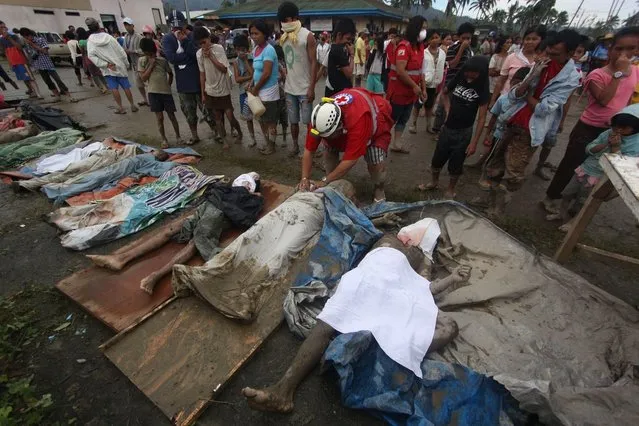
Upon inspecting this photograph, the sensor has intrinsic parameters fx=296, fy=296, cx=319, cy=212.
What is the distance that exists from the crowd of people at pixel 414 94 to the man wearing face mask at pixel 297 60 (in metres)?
0.02

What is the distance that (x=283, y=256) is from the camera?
2648 mm

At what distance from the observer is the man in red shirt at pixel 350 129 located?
Result: 110 inches

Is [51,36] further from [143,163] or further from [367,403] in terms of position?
[367,403]

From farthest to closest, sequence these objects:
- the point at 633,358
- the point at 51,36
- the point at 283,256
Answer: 1. the point at 51,36
2. the point at 283,256
3. the point at 633,358

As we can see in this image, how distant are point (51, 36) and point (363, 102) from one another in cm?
2412

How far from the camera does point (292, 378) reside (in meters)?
1.83

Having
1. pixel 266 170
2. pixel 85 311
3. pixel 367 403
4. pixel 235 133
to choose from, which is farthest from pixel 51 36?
pixel 367 403

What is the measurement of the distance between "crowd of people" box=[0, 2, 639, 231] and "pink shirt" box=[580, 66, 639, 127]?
0.01 m

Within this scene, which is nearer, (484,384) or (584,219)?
(484,384)

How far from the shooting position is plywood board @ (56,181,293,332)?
236 centimetres

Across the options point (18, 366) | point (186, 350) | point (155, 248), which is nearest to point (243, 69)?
point (155, 248)

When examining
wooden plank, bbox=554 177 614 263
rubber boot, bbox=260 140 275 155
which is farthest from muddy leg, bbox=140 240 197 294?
wooden plank, bbox=554 177 614 263

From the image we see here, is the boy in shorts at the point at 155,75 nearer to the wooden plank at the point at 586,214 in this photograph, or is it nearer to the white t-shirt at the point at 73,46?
the wooden plank at the point at 586,214

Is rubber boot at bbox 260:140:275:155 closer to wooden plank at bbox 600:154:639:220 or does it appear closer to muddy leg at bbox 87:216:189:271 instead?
muddy leg at bbox 87:216:189:271
